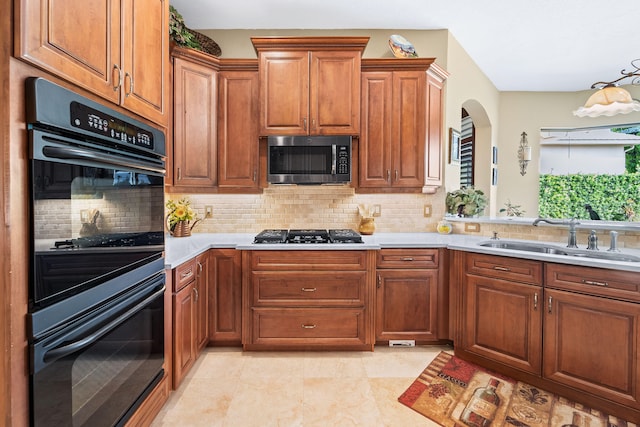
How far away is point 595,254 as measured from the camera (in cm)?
212

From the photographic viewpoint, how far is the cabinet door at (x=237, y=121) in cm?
278

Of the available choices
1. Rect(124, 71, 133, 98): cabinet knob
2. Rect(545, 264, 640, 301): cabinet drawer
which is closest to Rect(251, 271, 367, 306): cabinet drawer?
Rect(545, 264, 640, 301): cabinet drawer

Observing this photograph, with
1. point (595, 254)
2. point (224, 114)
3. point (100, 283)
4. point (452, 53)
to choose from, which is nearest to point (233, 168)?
point (224, 114)

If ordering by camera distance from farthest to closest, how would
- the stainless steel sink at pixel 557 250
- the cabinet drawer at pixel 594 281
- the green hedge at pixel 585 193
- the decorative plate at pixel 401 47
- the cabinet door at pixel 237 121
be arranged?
the green hedge at pixel 585 193 < the decorative plate at pixel 401 47 < the cabinet door at pixel 237 121 < the stainless steel sink at pixel 557 250 < the cabinet drawer at pixel 594 281

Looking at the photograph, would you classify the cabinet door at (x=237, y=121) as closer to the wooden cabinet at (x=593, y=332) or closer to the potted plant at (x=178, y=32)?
the potted plant at (x=178, y=32)

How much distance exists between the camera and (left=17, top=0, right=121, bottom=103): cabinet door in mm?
820

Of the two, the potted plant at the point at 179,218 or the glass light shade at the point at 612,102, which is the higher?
the glass light shade at the point at 612,102

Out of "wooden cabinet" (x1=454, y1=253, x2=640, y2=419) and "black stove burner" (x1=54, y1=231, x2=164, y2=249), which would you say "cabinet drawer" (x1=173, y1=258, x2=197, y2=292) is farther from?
"wooden cabinet" (x1=454, y1=253, x2=640, y2=419)

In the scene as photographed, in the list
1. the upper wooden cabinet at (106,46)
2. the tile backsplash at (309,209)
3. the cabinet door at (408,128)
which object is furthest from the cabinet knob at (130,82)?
the cabinet door at (408,128)

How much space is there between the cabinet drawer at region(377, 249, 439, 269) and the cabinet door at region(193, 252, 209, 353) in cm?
139

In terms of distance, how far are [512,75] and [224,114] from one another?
3.77m

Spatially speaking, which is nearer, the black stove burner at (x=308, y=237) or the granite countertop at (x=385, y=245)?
the granite countertop at (x=385, y=245)

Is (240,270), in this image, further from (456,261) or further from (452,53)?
Answer: (452,53)

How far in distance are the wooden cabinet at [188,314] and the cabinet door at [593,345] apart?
2328mm
